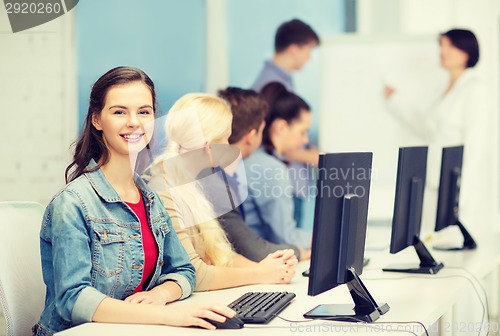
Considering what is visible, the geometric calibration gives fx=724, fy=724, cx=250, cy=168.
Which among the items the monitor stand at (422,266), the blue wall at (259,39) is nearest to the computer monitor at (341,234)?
the monitor stand at (422,266)

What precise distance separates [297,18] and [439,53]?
951 mm

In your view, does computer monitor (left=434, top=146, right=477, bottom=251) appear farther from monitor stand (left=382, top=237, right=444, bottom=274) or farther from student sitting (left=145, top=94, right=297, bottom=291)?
student sitting (left=145, top=94, right=297, bottom=291)

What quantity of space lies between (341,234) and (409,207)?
818 millimetres

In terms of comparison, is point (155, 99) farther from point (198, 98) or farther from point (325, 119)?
point (325, 119)

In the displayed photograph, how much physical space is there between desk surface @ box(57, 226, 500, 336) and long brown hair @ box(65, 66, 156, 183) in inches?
18.6

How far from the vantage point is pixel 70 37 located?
12.0 ft

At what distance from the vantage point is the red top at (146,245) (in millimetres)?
2023

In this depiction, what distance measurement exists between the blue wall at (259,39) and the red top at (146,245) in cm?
272

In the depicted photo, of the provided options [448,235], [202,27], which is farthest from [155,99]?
[202,27]

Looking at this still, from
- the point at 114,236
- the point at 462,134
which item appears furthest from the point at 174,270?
the point at 462,134

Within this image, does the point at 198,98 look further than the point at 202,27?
No

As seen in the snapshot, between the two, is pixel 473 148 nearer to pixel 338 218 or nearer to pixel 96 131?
pixel 338 218

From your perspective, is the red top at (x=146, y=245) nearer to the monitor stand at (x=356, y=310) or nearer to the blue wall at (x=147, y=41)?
the monitor stand at (x=356, y=310)

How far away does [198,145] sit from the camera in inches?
96.4
